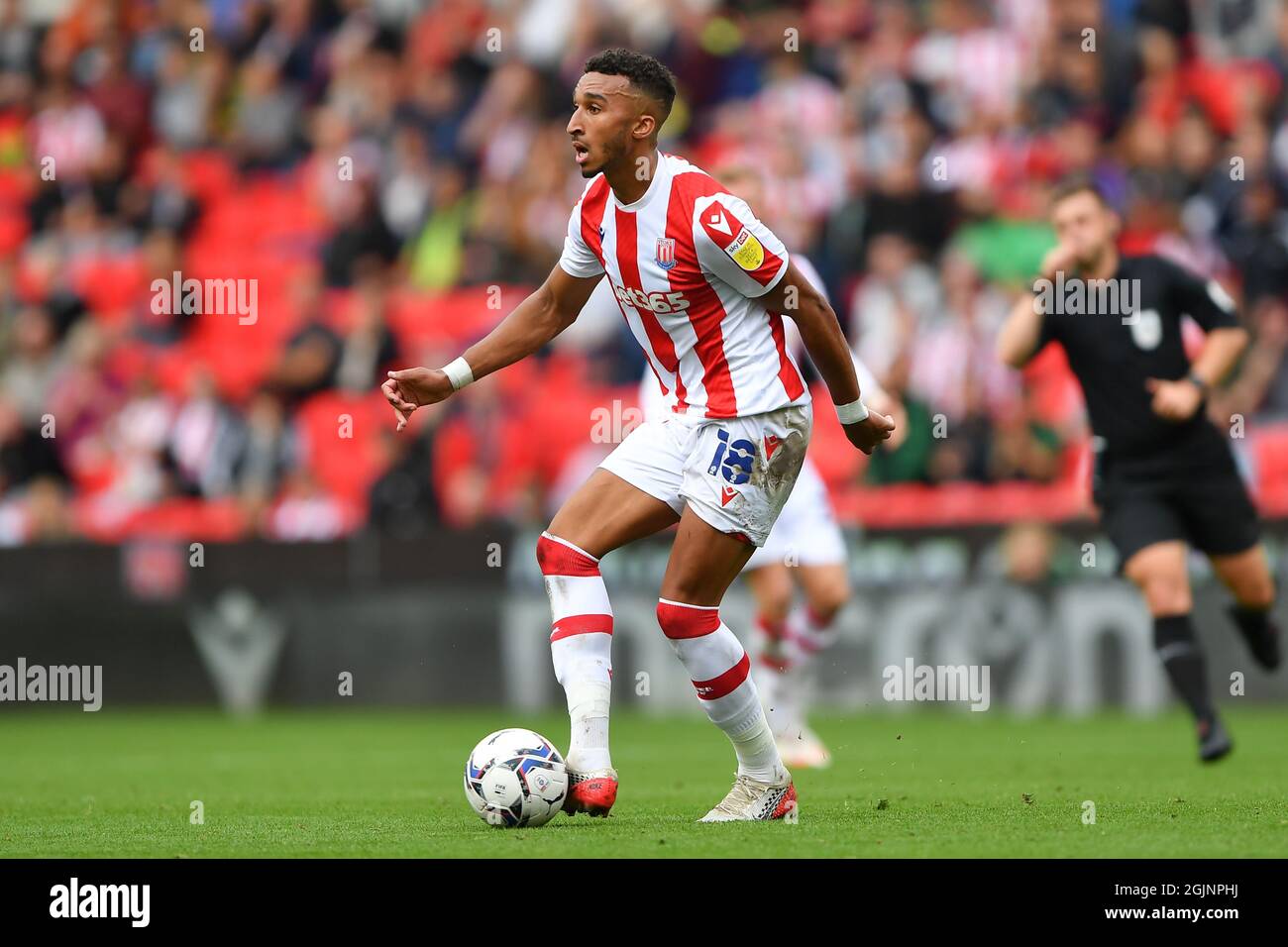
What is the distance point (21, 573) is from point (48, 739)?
2582 millimetres

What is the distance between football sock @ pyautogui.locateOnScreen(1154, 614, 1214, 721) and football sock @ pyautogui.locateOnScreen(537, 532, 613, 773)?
10.7ft

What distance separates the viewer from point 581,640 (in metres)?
7.21

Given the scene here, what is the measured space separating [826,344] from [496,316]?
10.4 metres

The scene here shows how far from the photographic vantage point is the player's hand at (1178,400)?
30.0ft

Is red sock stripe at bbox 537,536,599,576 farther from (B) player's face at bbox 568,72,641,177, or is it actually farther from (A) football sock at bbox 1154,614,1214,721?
(A) football sock at bbox 1154,614,1214,721

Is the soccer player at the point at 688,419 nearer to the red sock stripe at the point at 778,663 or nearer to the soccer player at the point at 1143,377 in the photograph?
the soccer player at the point at 1143,377

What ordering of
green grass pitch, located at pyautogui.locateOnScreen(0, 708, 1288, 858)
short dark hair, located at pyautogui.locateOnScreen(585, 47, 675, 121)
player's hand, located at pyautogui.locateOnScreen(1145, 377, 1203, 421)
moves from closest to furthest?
1. green grass pitch, located at pyautogui.locateOnScreen(0, 708, 1288, 858)
2. short dark hair, located at pyautogui.locateOnScreen(585, 47, 675, 121)
3. player's hand, located at pyautogui.locateOnScreen(1145, 377, 1203, 421)

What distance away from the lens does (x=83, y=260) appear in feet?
66.7

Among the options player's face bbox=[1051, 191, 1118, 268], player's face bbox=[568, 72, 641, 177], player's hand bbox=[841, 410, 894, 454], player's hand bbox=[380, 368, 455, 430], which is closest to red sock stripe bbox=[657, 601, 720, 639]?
player's hand bbox=[841, 410, 894, 454]

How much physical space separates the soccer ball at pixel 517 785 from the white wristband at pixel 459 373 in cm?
136

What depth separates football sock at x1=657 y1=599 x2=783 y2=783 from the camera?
23.1ft

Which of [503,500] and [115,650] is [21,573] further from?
[503,500]

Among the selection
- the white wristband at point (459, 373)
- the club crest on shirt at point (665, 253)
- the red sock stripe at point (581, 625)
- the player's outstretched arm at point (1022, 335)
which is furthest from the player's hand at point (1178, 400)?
the white wristband at point (459, 373)
